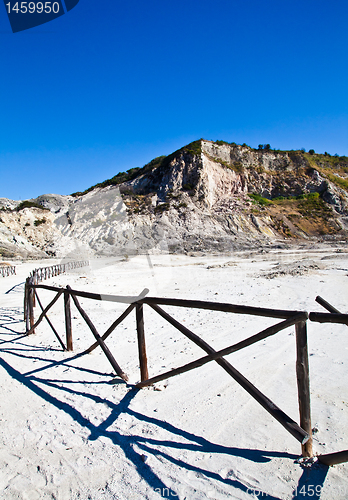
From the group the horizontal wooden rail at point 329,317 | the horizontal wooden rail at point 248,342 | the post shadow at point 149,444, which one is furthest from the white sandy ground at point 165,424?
the horizontal wooden rail at point 329,317

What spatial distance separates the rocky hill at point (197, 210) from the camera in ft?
125

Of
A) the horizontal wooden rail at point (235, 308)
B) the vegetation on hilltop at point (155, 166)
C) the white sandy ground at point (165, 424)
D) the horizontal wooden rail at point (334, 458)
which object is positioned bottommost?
the white sandy ground at point (165, 424)

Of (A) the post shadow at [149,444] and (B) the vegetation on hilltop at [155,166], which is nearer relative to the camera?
(A) the post shadow at [149,444]

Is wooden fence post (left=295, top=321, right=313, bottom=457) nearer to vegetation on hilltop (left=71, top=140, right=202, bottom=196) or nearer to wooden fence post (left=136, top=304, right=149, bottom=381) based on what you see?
wooden fence post (left=136, top=304, right=149, bottom=381)

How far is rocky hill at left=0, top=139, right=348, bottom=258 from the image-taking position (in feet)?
125

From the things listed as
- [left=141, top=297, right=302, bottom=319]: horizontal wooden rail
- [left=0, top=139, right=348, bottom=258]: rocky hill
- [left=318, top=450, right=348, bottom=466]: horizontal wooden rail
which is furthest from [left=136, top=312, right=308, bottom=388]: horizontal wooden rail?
[left=0, top=139, right=348, bottom=258]: rocky hill

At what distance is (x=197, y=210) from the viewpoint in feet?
144

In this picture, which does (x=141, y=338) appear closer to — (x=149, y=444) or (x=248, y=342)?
(x=149, y=444)

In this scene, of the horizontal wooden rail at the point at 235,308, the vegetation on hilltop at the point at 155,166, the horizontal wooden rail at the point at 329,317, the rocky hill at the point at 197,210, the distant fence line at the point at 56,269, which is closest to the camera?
the horizontal wooden rail at the point at 329,317

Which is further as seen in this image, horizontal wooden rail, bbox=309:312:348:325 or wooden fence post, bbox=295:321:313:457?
wooden fence post, bbox=295:321:313:457

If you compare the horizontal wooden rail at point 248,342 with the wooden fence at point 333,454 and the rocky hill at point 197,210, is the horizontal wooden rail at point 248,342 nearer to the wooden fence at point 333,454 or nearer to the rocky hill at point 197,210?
the wooden fence at point 333,454

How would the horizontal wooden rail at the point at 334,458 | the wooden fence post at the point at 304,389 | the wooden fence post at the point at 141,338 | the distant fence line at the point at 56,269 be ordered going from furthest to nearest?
the distant fence line at the point at 56,269 → the wooden fence post at the point at 141,338 → the wooden fence post at the point at 304,389 → the horizontal wooden rail at the point at 334,458

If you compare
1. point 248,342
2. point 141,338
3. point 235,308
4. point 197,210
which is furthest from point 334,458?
point 197,210

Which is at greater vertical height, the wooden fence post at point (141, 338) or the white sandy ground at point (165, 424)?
the wooden fence post at point (141, 338)
